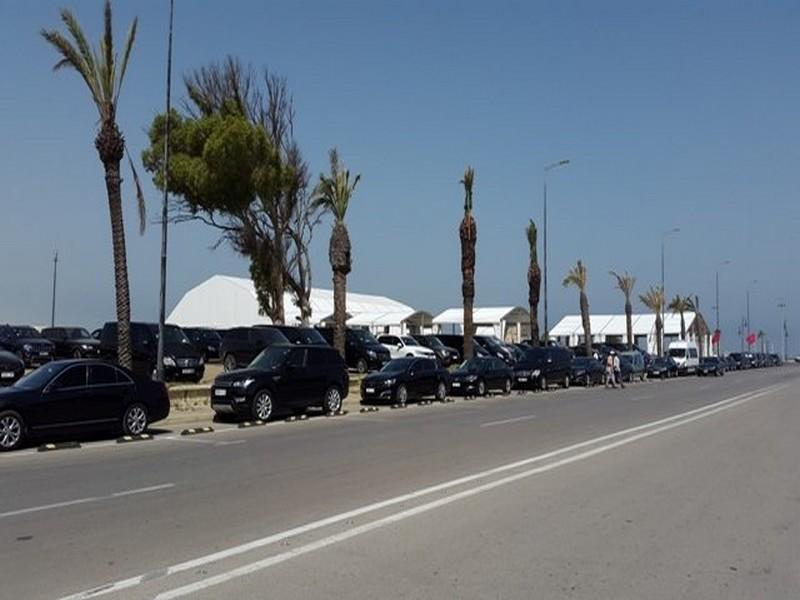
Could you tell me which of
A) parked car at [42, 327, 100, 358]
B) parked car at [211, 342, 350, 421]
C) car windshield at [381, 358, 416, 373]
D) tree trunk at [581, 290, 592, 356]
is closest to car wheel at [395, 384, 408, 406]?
car windshield at [381, 358, 416, 373]

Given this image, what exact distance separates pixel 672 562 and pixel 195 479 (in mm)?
7130

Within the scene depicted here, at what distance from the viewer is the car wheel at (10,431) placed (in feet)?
53.2

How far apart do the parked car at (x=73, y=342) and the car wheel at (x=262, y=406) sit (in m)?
14.0

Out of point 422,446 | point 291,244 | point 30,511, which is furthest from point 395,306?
point 30,511

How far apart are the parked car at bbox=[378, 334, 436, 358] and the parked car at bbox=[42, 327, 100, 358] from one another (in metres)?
12.9

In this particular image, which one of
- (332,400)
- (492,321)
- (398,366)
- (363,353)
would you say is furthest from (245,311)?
(332,400)

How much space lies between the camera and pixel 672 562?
7.70 metres

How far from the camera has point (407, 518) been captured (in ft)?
31.2

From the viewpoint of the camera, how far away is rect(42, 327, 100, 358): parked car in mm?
36000

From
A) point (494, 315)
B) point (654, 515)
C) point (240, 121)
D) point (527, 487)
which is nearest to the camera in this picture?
point (654, 515)

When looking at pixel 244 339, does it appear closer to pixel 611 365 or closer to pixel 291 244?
pixel 291 244

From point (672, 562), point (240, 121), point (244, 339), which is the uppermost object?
point (240, 121)

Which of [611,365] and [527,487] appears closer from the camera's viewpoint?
[527,487]

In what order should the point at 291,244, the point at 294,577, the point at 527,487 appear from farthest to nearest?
the point at 291,244, the point at 527,487, the point at 294,577
